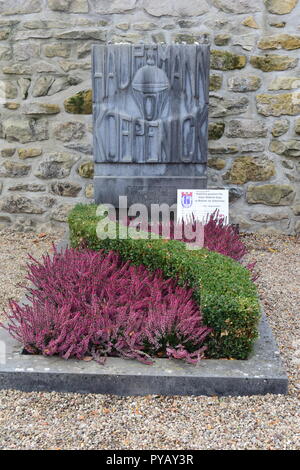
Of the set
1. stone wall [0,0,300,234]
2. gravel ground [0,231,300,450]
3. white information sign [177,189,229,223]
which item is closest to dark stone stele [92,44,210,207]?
white information sign [177,189,229,223]

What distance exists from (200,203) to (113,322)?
2.31m

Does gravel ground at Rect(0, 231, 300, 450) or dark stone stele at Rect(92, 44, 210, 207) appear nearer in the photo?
gravel ground at Rect(0, 231, 300, 450)

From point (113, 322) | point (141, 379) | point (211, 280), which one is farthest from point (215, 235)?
point (141, 379)

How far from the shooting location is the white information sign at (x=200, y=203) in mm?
4863

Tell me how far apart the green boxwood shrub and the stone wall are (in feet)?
6.24

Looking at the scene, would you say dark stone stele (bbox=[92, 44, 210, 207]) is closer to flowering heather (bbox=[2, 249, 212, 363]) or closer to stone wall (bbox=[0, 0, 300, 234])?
stone wall (bbox=[0, 0, 300, 234])

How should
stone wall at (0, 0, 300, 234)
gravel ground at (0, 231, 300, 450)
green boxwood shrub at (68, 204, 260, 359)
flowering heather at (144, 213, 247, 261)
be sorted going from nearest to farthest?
gravel ground at (0, 231, 300, 450), green boxwood shrub at (68, 204, 260, 359), flowering heather at (144, 213, 247, 261), stone wall at (0, 0, 300, 234)

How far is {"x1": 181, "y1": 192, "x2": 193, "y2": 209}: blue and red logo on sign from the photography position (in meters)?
4.86

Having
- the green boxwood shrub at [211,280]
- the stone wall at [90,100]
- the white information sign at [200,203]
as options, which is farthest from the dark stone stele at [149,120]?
the green boxwood shrub at [211,280]

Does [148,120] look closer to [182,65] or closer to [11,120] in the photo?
[182,65]

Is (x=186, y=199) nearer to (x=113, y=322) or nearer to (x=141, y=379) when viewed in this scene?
(x=113, y=322)

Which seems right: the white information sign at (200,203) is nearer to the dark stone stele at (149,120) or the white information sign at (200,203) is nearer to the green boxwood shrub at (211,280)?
the dark stone stele at (149,120)

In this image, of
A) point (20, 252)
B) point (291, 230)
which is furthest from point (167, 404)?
point (291, 230)

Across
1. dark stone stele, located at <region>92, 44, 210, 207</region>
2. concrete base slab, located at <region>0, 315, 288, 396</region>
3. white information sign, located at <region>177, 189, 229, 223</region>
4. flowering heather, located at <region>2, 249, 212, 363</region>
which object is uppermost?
dark stone stele, located at <region>92, 44, 210, 207</region>
